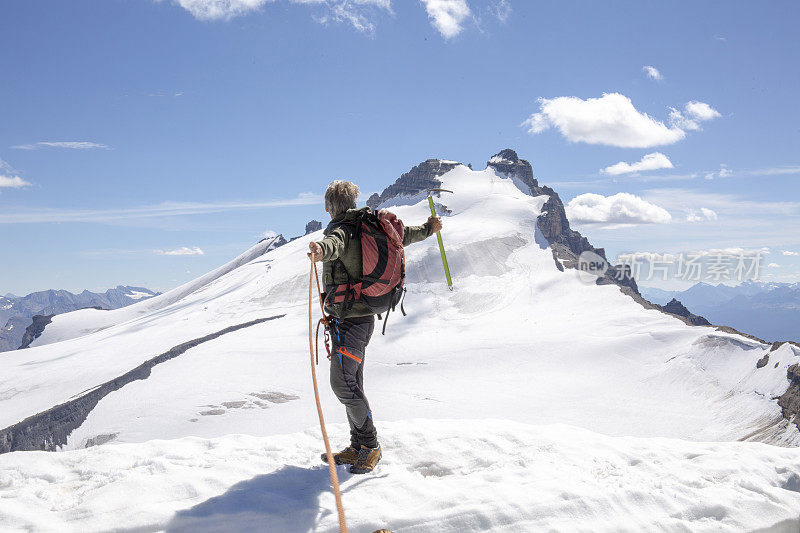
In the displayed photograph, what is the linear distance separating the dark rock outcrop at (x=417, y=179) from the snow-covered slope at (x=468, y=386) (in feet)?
188

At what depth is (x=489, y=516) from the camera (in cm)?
497

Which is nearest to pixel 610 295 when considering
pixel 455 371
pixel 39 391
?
pixel 455 371

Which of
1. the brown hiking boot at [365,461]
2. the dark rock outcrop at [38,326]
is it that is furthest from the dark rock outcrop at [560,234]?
the dark rock outcrop at [38,326]

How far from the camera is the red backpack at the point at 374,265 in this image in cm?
588

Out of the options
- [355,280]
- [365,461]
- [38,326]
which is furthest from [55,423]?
[38,326]

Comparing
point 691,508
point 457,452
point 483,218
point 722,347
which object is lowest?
point 722,347

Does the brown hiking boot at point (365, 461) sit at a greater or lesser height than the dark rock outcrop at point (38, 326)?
lesser

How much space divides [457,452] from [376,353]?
153ft

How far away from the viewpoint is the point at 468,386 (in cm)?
4331

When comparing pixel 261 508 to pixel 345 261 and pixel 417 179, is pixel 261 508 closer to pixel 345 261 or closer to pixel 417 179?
pixel 345 261

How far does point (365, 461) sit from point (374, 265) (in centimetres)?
279

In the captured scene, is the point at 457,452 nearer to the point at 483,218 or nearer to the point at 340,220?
the point at 340,220

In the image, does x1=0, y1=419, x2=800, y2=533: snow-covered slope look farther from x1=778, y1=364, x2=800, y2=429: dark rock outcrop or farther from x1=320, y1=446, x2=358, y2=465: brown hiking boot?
x1=778, y1=364, x2=800, y2=429: dark rock outcrop

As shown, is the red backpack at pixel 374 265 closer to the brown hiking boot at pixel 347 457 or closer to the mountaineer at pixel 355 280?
the mountaineer at pixel 355 280
